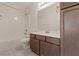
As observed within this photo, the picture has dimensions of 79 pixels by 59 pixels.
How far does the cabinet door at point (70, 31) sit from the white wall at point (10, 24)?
3893 millimetres

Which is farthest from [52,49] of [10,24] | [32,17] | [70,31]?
[10,24]

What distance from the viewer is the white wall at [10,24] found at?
484 centimetres

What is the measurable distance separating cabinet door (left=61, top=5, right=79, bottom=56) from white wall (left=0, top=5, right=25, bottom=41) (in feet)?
12.8

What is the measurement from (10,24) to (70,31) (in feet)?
13.9

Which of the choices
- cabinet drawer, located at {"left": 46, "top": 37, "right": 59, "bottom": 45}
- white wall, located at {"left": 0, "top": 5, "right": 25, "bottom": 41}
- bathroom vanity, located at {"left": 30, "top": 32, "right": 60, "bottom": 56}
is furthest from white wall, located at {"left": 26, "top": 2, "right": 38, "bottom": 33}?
cabinet drawer, located at {"left": 46, "top": 37, "right": 59, "bottom": 45}

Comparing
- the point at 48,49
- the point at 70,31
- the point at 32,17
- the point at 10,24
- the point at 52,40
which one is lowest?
the point at 48,49

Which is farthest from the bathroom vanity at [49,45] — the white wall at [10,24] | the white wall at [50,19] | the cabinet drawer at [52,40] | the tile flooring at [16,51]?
the white wall at [10,24]

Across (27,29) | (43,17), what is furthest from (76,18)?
(27,29)

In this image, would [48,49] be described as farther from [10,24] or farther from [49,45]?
[10,24]

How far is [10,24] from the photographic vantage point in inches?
203

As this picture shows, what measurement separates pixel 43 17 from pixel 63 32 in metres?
2.55

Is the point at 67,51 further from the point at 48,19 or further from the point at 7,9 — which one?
the point at 7,9

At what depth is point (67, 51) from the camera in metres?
1.53

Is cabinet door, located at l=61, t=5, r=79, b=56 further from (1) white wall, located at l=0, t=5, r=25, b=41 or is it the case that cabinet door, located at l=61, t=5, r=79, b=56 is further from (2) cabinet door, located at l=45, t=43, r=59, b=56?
A: (1) white wall, located at l=0, t=5, r=25, b=41
